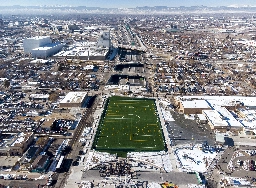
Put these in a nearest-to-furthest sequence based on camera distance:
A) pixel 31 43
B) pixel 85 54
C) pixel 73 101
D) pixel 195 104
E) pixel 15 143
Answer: pixel 15 143, pixel 195 104, pixel 73 101, pixel 85 54, pixel 31 43

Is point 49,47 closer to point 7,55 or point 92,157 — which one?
point 7,55

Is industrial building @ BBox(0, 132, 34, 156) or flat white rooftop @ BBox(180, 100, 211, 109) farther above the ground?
flat white rooftop @ BBox(180, 100, 211, 109)

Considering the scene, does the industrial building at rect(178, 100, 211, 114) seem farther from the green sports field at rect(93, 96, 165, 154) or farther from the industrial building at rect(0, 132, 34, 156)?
the industrial building at rect(0, 132, 34, 156)

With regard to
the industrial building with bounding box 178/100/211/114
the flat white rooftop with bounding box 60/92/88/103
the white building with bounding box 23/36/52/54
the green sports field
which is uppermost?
the white building with bounding box 23/36/52/54

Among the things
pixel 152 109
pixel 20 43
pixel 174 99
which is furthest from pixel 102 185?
pixel 20 43

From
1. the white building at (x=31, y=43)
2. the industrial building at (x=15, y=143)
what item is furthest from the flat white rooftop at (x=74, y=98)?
Result: the white building at (x=31, y=43)

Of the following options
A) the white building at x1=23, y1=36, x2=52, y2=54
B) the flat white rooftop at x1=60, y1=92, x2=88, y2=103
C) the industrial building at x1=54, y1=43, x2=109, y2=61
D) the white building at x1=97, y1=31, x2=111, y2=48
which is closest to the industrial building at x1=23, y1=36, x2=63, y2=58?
the white building at x1=23, y1=36, x2=52, y2=54

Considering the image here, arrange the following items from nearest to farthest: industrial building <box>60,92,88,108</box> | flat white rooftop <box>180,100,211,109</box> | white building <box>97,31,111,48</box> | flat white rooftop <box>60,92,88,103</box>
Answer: flat white rooftop <box>180,100,211,109</box> < industrial building <box>60,92,88,108</box> < flat white rooftop <box>60,92,88,103</box> < white building <box>97,31,111,48</box>

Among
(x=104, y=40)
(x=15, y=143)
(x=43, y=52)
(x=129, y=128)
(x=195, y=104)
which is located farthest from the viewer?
(x=104, y=40)

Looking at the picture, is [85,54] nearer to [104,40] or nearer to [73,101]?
[104,40]

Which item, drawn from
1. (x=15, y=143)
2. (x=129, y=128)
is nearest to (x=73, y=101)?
(x=129, y=128)
